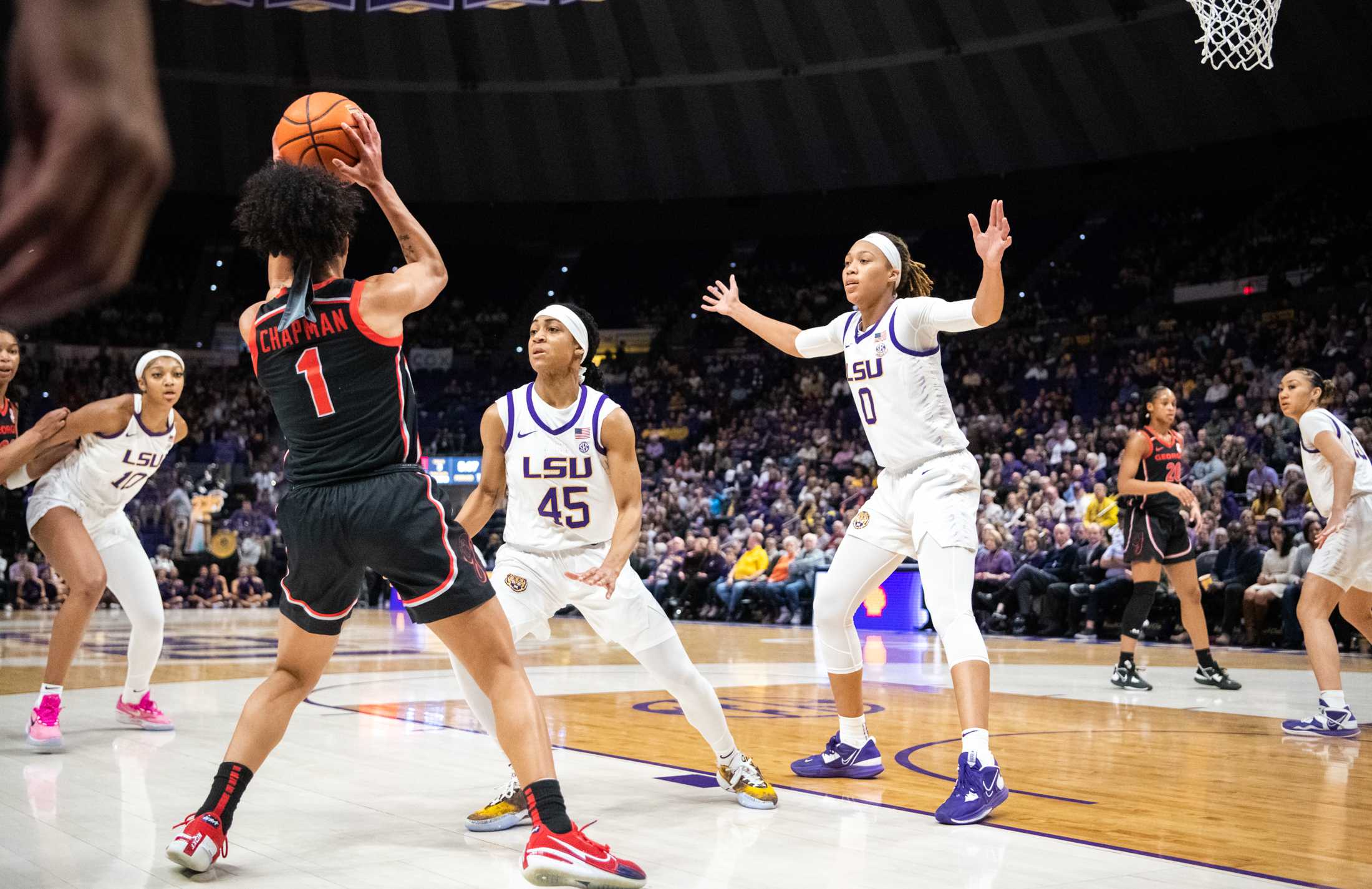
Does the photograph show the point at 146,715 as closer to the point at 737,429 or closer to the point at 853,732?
the point at 853,732

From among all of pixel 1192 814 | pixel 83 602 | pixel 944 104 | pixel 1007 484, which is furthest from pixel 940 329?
pixel 944 104

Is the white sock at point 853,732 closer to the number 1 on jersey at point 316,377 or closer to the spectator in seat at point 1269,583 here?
the number 1 on jersey at point 316,377

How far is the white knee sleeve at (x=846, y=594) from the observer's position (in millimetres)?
5043

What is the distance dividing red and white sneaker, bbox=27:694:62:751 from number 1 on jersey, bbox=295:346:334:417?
10.1 ft

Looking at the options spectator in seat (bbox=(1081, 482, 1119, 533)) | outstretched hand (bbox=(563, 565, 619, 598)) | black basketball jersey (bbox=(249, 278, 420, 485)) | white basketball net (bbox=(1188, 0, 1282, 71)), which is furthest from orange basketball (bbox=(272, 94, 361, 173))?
spectator in seat (bbox=(1081, 482, 1119, 533))

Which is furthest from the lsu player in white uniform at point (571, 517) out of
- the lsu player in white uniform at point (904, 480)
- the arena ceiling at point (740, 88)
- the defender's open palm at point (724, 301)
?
the arena ceiling at point (740, 88)

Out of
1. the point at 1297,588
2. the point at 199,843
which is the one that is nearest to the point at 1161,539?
the point at 1297,588

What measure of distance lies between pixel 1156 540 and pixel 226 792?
720cm

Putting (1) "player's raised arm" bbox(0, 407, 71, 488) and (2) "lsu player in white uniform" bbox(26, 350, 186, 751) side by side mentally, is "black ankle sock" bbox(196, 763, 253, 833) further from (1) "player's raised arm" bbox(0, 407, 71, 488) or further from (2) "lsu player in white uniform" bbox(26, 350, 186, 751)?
(2) "lsu player in white uniform" bbox(26, 350, 186, 751)

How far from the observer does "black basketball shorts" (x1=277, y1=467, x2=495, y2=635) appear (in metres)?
3.55

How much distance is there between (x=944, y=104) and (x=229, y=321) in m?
17.6

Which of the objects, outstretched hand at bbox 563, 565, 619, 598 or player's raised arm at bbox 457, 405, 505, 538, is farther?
player's raised arm at bbox 457, 405, 505, 538

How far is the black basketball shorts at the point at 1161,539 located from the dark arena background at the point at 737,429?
0.11 m

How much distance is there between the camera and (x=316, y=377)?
363 centimetres
